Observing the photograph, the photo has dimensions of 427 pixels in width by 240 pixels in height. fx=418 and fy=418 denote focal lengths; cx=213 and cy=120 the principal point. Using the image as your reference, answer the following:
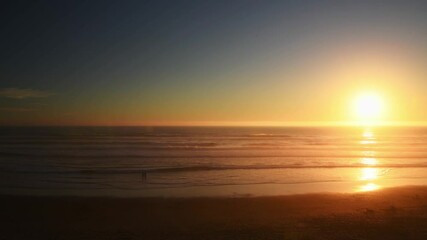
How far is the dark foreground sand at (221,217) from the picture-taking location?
1109cm

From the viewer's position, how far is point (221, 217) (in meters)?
13.7

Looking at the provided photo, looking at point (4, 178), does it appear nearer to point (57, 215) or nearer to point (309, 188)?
point (57, 215)

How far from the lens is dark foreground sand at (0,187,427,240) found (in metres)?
11.1

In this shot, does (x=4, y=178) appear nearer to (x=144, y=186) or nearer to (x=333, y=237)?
(x=144, y=186)

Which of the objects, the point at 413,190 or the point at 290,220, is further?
the point at 413,190

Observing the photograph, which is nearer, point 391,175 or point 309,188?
point 309,188

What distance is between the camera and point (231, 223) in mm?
12461

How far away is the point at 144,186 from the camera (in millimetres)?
21688

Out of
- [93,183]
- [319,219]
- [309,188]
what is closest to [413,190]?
[309,188]

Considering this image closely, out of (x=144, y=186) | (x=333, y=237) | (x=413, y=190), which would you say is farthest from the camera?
(x=144, y=186)

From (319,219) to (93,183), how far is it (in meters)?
13.9

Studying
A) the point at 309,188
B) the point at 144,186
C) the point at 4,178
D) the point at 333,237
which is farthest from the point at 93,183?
the point at 333,237

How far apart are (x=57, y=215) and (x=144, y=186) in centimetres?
765

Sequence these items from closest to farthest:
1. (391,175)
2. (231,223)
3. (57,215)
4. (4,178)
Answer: (231,223) → (57,215) → (4,178) → (391,175)
